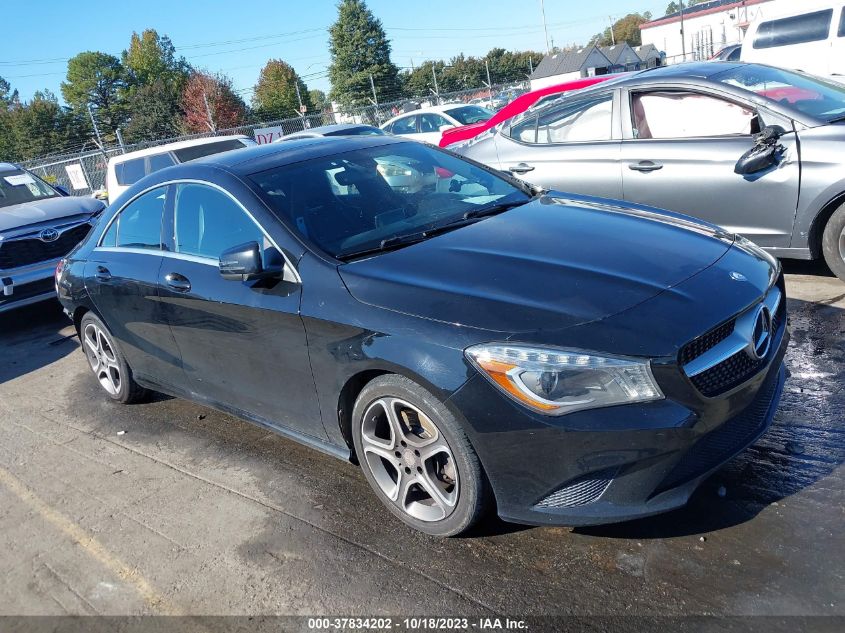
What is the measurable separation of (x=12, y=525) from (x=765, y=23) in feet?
52.1

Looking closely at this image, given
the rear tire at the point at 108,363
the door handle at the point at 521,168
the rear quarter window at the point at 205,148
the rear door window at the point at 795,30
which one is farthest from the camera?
the rear door window at the point at 795,30

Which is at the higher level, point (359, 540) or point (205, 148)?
point (205, 148)

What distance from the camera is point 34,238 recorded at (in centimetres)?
812

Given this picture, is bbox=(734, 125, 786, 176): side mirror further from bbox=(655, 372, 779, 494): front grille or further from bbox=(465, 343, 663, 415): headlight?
bbox=(465, 343, 663, 415): headlight

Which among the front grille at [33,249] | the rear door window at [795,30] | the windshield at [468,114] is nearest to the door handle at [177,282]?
the front grille at [33,249]

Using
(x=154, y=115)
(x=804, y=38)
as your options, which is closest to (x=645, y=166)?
(x=804, y=38)

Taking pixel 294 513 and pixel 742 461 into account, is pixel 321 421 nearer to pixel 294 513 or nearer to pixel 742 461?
pixel 294 513

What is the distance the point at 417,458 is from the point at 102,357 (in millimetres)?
3342

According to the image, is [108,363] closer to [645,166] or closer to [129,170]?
[645,166]

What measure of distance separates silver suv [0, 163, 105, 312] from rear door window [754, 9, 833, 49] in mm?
13016

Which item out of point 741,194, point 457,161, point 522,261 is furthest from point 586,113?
point 522,261

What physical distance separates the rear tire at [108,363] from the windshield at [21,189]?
466 centimetres

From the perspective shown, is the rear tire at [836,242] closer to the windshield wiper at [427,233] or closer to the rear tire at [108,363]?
the windshield wiper at [427,233]

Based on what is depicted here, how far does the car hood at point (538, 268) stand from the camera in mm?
2695
